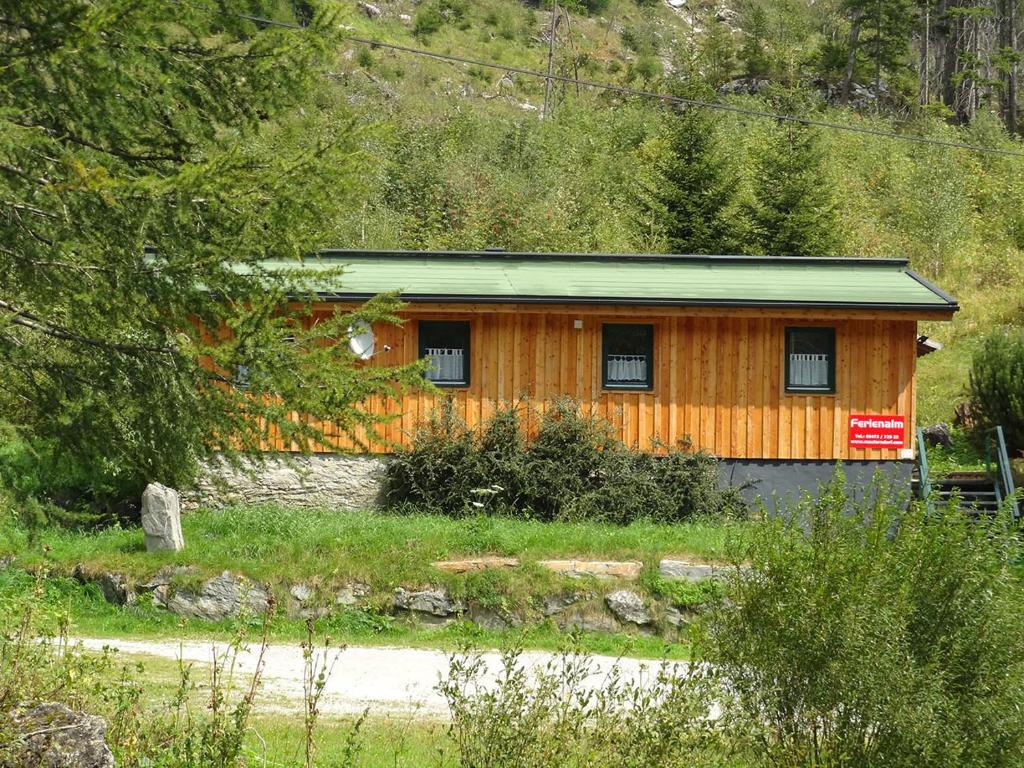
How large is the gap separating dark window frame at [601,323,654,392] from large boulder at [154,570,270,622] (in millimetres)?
7222

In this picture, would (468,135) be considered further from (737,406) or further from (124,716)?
(124,716)

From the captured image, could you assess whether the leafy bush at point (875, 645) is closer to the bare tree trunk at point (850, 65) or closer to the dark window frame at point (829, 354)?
the dark window frame at point (829, 354)

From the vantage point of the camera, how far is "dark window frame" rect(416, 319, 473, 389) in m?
20.9

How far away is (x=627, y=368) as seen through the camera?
21.1 metres

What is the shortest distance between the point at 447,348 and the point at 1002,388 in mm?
11306

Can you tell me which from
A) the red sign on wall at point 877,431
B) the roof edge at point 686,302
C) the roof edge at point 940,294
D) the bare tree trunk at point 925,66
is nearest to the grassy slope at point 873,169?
the roof edge at point 686,302

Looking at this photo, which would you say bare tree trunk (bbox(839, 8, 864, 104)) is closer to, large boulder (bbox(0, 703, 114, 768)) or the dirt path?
the dirt path

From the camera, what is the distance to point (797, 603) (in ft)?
26.0

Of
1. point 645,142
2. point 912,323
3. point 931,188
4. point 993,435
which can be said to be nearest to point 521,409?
point 912,323

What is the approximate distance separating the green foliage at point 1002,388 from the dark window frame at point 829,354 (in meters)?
5.32

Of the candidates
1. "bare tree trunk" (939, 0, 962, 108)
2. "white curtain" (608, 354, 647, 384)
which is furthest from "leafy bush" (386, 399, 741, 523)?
"bare tree trunk" (939, 0, 962, 108)

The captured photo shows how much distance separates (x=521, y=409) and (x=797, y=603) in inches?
509

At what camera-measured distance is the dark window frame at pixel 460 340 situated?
20875 mm

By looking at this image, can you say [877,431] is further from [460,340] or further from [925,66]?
[925,66]
